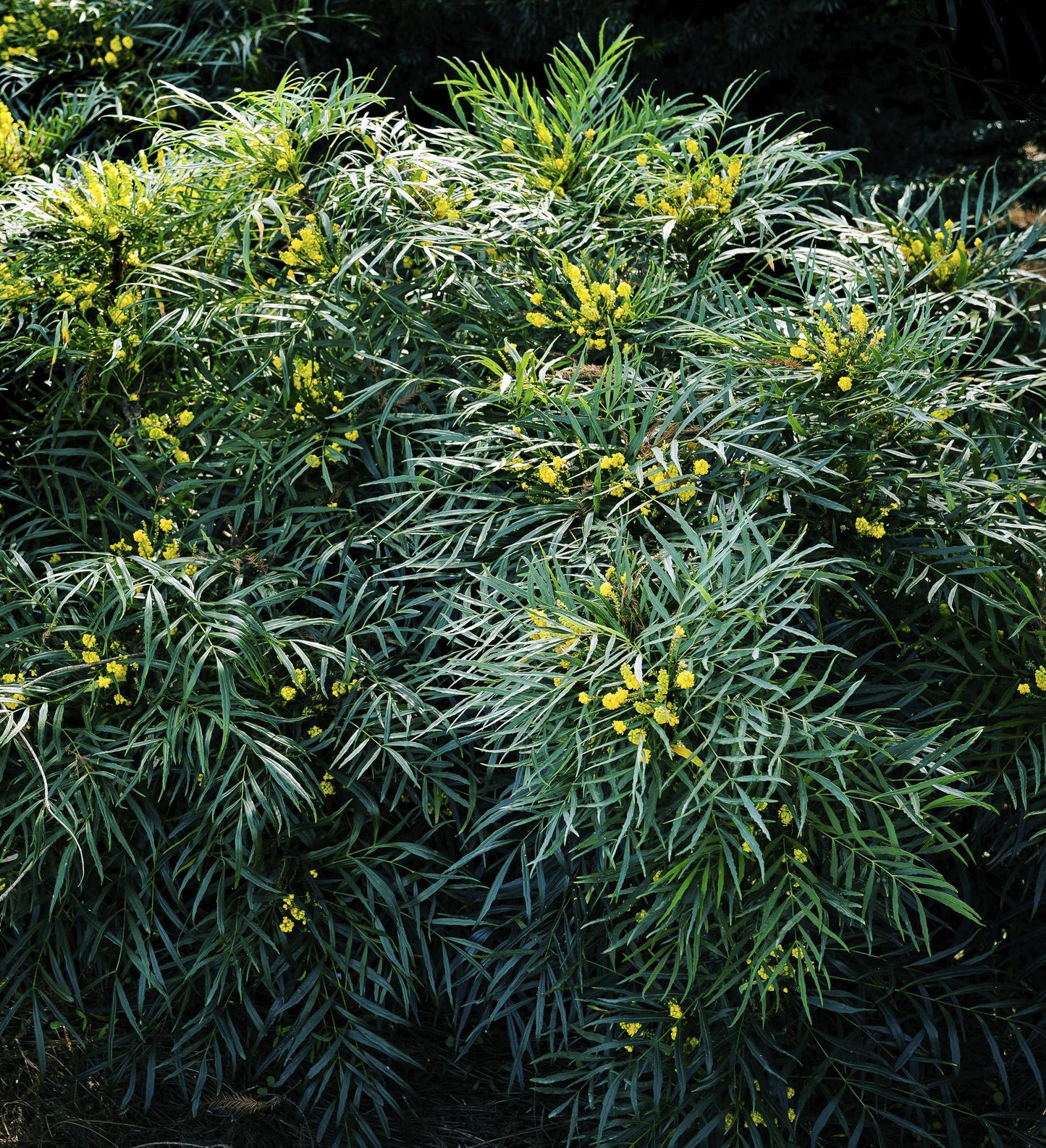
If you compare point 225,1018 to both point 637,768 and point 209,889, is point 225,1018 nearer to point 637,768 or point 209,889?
point 209,889

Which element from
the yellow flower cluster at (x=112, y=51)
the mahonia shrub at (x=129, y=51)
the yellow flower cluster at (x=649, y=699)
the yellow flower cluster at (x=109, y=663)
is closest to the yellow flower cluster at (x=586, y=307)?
the yellow flower cluster at (x=649, y=699)

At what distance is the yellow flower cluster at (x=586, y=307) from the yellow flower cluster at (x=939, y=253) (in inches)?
19.5

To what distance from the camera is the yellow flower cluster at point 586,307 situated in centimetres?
161

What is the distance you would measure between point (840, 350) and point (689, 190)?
0.46 metres

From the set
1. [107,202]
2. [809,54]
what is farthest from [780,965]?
[809,54]

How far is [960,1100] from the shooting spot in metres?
1.65

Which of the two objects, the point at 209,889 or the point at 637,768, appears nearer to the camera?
the point at 637,768

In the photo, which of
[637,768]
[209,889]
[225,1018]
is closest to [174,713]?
[209,889]

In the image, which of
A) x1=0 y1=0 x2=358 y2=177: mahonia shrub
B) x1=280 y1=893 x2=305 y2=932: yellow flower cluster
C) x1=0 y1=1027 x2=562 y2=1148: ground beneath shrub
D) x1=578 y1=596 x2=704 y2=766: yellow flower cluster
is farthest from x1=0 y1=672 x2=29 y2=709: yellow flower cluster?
x1=0 y1=0 x2=358 y2=177: mahonia shrub

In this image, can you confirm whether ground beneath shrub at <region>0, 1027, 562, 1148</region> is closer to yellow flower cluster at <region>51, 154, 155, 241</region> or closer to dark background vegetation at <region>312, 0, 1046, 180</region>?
yellow flower cluster at <region>51, 154, 155, 241</region>

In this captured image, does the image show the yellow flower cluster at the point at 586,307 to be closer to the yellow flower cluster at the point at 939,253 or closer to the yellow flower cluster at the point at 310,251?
the yellow flower cluster at the point at 310,251

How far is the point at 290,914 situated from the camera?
1587 millimetres

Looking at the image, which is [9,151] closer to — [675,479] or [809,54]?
[675,479]

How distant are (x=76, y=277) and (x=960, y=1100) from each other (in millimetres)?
1739
